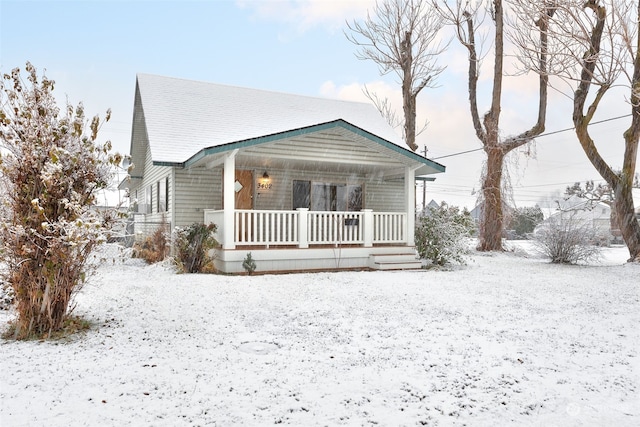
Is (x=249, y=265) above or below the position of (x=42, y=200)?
below

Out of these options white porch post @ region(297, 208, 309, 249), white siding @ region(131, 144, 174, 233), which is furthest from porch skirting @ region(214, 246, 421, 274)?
white siding @ region(131, 144, 174, 233)

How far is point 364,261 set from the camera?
1054 cm

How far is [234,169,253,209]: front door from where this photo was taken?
39.6 ft

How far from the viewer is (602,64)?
9.04 meters

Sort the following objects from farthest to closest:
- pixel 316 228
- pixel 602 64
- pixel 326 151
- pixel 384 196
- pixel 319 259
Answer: pixel 384 196 → pixel 316 228 → pixel 326 151 → pixel 319 259 → pixel 602 64

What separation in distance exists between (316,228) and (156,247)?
4.39 m

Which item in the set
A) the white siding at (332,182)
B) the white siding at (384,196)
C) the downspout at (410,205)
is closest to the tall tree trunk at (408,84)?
the white siding at (384,196)

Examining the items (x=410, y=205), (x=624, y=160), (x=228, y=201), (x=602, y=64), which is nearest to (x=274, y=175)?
(x=228, y=201)

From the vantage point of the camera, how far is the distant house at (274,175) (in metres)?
9.67

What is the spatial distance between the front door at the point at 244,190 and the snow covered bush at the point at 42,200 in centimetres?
750

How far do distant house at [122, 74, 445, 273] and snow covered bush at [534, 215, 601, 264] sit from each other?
3.86 meters

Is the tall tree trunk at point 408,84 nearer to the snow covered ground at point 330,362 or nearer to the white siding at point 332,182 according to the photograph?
the white siding at point 332,182

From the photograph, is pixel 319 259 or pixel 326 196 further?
pixel 326 196

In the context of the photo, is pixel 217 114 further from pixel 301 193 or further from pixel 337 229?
pixel 337 229
